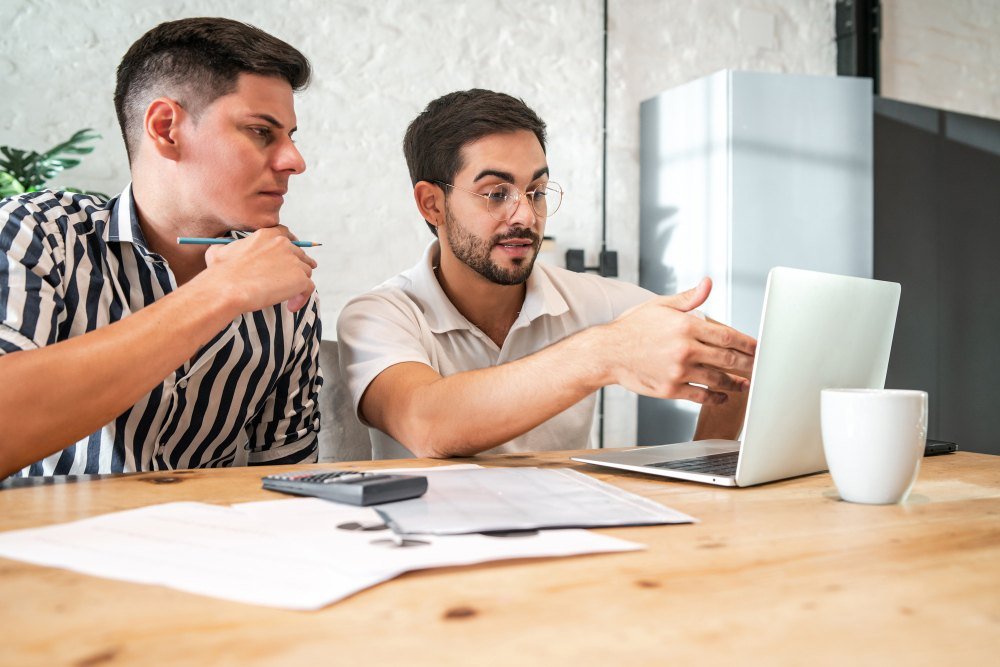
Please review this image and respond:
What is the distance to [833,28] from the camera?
4.09m

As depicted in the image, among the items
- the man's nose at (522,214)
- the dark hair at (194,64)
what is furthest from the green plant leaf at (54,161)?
the man's nose at (522,214)

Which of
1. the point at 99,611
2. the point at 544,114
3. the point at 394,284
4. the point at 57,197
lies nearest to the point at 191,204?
the point at 57,197

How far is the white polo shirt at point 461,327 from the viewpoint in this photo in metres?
1.47

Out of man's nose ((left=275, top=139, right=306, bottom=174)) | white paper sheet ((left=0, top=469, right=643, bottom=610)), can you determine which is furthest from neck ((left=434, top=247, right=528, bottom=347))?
white paper sheet ((left=0, top=469, right=643, bottom=610))

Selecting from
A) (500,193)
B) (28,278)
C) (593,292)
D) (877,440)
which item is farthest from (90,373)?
(593,292)

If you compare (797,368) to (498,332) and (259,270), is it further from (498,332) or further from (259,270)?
(498,332)

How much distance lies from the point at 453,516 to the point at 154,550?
0.74 feet

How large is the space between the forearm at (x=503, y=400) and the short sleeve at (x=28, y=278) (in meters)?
0.53

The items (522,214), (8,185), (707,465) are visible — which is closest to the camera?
(707,465)

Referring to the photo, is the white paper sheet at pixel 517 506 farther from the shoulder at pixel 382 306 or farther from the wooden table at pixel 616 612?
the shoulder at pixel 382 306

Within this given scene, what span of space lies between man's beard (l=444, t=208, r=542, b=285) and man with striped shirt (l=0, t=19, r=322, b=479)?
35 cm

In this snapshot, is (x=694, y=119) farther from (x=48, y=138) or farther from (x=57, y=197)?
(x=57, y=197)

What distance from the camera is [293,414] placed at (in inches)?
60.4

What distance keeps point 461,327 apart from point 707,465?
756 millimetres
